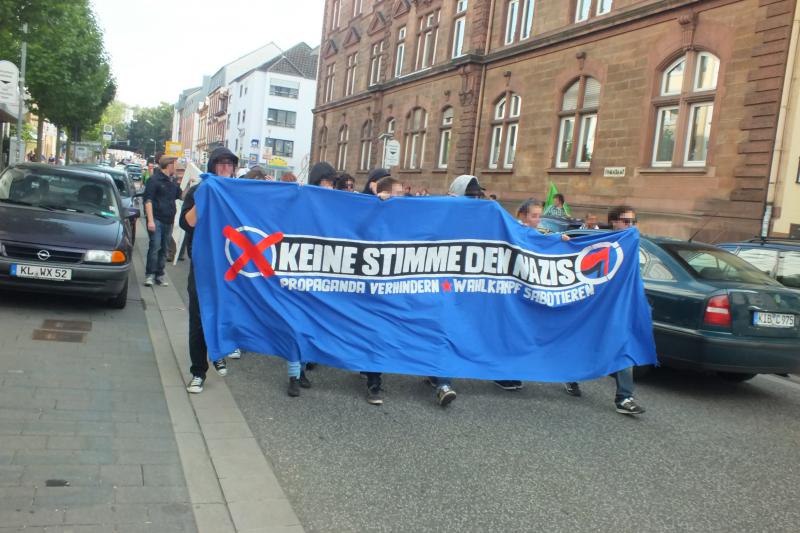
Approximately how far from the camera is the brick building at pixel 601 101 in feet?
52.1

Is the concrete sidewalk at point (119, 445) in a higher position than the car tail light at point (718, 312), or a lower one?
lower

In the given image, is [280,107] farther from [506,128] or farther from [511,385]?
[511,385]

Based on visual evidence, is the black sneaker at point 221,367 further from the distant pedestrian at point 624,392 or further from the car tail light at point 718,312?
the car tail light at point 718,312

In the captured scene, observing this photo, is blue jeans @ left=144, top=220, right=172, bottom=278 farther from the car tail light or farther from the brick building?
the brick building

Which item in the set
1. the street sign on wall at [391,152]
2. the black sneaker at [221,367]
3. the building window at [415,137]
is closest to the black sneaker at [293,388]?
the black sneaker at [221,367]

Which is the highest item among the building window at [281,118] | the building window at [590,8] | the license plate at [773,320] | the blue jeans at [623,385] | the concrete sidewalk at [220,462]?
the building window at [281,118]

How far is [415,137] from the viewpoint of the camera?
109 ft

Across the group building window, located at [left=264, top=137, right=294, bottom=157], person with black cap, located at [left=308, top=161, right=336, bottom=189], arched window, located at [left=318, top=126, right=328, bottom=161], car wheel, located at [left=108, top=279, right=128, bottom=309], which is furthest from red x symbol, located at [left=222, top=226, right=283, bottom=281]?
building window, located at [left=264, top=137, right=294, bottom=157]

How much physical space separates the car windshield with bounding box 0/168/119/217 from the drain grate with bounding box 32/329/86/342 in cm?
223

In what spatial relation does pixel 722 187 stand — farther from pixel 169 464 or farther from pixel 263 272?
pixel 169 464

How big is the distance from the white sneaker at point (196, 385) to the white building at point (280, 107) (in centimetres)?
6784

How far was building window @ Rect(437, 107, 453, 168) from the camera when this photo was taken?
3002cm

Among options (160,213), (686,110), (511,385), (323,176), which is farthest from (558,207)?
(323,176)

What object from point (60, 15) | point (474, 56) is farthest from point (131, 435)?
point (474, 56)
